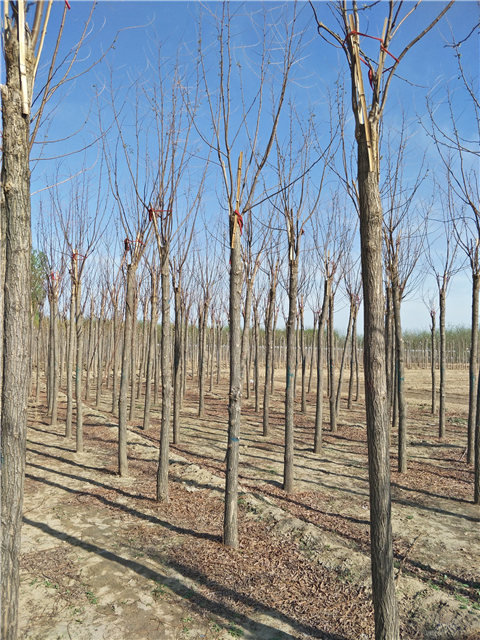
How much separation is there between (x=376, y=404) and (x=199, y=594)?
2.17 m

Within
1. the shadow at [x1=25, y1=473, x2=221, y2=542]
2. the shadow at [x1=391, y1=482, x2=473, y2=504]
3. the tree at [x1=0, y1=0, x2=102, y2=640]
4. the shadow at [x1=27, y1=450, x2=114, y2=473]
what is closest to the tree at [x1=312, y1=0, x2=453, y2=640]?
the tree at [x1=0, y1=0, x2=102, y2=640]

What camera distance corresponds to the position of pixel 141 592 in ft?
11.2

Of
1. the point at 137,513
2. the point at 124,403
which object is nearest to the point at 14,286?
the point at 137,513

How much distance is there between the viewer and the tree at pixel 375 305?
2471 mm

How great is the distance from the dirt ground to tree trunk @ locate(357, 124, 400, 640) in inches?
27.5

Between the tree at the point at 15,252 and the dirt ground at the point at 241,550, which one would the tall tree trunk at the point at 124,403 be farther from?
the tree at the point at 15,252

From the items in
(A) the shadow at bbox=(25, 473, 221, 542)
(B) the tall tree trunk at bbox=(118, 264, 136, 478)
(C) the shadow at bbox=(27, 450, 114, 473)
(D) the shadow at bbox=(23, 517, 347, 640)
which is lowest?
(C) the shadow at bbox=(27, 450, 114, 473)

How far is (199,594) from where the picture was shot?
134 inches

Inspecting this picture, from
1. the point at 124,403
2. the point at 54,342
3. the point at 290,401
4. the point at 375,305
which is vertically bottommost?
the point at 124,403

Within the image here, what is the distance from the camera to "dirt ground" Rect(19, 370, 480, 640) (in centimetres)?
305

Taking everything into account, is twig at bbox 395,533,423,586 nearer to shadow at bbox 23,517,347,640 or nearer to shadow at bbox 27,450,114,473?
shadow at bbox 23,517,347,640

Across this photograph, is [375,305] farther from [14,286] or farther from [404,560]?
[404,560]

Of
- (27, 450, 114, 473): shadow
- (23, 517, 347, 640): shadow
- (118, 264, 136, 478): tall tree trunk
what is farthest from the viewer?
(27, 450, 114, 473): shadow

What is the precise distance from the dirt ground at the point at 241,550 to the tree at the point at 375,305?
0.77 metres
